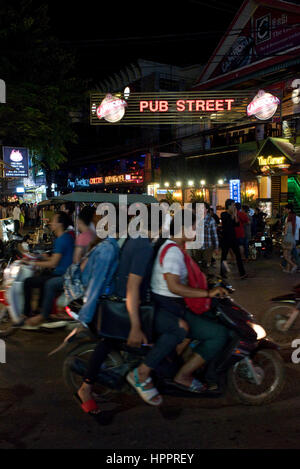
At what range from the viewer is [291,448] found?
3166mm

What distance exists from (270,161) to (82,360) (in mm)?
14457

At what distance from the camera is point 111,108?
55.6 feet

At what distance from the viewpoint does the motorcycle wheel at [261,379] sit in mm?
3801

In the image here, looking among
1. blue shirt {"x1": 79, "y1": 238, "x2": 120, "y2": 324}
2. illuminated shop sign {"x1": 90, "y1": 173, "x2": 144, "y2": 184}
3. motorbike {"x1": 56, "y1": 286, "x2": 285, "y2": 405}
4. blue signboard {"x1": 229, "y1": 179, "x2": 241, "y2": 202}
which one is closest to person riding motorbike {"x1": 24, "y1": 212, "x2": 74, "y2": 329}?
motorbike {"x1": 56, "y1": 286, "x2": 285, "y2": 405}

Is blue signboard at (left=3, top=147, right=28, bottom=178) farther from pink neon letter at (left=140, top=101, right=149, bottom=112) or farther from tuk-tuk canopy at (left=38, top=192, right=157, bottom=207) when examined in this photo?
tuk-tuk canopy at (left=38, top=192, right=157, bottom=207)

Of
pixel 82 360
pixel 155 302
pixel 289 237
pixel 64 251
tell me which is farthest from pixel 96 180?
pixel 155 302

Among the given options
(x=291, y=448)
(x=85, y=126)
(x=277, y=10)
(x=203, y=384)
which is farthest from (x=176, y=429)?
(x=85, y=126)

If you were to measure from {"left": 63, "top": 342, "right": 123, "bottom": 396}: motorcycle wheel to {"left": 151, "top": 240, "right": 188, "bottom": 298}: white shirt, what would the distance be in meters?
0.73

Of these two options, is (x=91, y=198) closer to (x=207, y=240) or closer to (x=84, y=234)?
(x=207, y=240)

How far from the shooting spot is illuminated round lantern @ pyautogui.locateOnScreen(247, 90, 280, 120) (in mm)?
15992

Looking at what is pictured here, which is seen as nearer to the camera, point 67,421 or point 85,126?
point 67,421

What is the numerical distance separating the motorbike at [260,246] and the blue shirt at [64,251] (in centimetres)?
923
